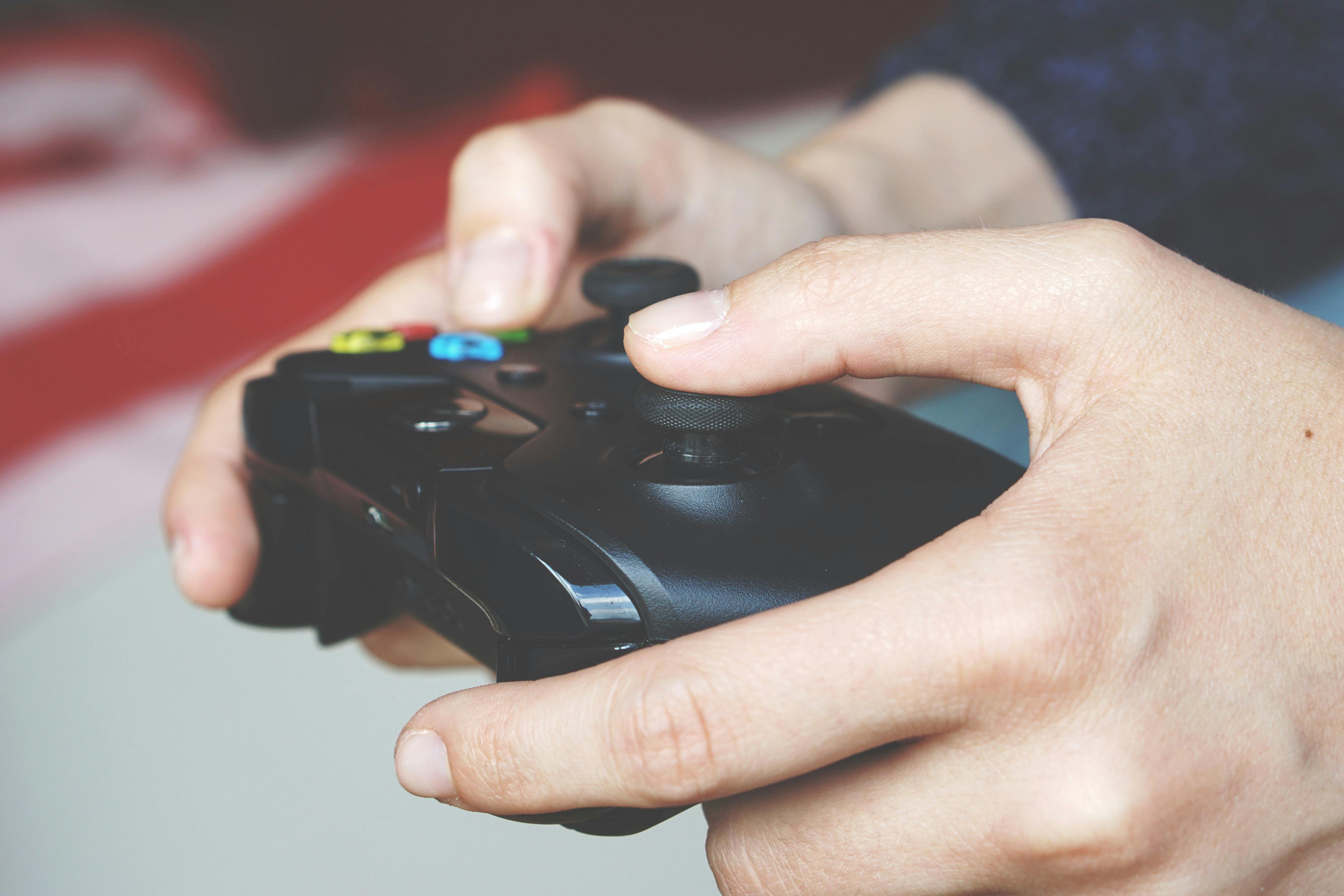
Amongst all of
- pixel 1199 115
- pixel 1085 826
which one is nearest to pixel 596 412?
pixel 1085 826

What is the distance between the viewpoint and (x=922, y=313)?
0.42m

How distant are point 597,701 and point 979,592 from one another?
0.43 feet

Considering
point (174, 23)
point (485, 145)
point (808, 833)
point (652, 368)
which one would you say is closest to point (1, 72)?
point (174, 23)

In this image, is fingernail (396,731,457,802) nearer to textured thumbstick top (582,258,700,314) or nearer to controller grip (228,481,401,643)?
controller grip (228,481,401,643)

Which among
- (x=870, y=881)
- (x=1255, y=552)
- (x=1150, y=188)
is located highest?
(x=1150, y=188)

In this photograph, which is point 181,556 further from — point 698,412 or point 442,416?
point 698,412

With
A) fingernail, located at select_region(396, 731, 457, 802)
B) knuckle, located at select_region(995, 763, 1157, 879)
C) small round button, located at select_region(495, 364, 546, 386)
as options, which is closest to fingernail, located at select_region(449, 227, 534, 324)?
small round button, located at select_region(495, 364, 546, 386)

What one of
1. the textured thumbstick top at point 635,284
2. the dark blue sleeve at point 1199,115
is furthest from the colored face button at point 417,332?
the dark blue sleeve at point 1199,115

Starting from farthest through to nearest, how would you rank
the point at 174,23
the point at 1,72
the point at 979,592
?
the point at 174,23
the point at 1,72
the point at 979,592

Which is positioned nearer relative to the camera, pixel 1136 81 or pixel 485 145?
pixel 485 145

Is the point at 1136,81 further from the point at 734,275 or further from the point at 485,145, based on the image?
the point at 485,145

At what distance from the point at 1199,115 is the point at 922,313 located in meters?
0.65

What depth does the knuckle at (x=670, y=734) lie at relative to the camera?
34 cm

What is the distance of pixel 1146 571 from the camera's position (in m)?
0.36
